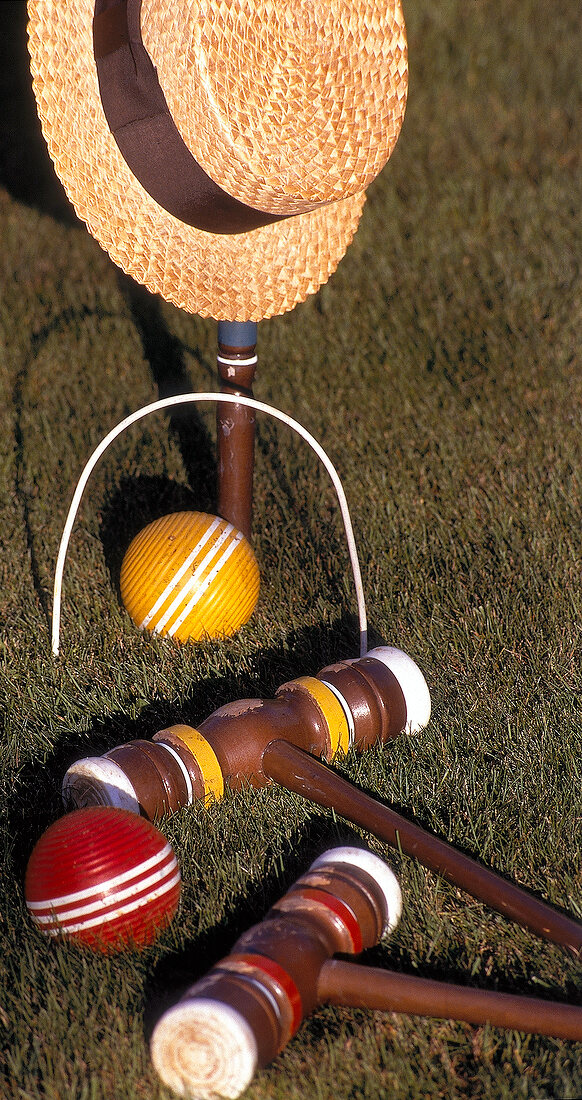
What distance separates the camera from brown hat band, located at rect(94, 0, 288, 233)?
250 cm

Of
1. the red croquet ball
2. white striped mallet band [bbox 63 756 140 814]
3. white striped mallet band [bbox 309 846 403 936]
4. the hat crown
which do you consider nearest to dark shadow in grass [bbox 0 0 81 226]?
the hat crown

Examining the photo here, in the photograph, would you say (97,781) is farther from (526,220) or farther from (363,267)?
(526,220)

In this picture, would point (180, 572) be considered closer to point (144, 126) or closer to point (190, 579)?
point (190, 579)

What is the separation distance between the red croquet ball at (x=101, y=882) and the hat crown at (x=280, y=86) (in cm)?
151

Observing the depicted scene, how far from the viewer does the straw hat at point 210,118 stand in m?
2.43

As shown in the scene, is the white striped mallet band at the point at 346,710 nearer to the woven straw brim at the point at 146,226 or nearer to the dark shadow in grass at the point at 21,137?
the woven straw brim at the point at 146,226

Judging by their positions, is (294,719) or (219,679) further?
(219,679)

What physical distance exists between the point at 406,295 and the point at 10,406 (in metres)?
1.98

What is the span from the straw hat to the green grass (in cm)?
102

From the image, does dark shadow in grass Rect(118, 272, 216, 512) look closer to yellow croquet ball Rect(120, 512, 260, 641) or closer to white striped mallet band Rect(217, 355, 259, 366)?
yellow croquet ball Rect(120, 512, 260, 641)

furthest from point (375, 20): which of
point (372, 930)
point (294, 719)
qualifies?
point (372, 930)

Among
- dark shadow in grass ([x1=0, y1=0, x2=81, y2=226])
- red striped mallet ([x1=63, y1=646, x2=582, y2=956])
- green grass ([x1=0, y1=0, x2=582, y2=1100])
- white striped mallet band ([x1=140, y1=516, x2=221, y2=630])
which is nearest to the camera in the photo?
green grass ([x1=0, y1=0, x2=582, y2=1100])

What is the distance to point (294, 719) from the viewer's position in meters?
2.50

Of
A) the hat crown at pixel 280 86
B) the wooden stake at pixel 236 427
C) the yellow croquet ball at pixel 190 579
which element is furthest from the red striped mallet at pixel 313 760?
the hat crown at pixel 280 86
